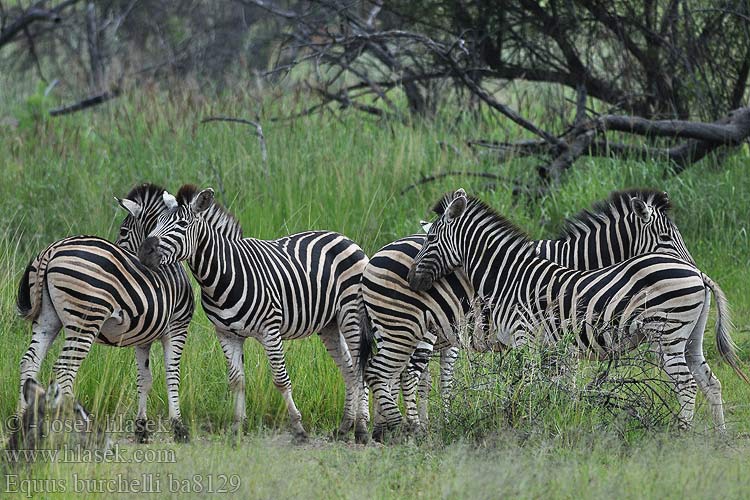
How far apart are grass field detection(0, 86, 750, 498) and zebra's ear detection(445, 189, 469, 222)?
1436 millimetres

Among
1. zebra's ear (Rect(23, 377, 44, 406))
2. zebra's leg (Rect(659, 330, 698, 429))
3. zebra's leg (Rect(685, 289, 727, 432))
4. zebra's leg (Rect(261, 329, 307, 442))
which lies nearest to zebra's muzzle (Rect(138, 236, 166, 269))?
zebra's leg (Rect(261, 329, 307, 442))

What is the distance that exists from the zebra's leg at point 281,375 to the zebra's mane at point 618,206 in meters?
2.24

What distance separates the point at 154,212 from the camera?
6.70 meters

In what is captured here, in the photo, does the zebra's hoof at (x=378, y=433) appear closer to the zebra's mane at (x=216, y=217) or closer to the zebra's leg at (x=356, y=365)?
the zebra's leg at (x=356, y=365)

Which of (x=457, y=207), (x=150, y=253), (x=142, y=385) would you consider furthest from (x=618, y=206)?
(x=142, y=385)

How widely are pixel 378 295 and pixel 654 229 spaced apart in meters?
1.93

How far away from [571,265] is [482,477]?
282 centimetres

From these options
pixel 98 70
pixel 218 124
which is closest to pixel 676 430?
pixel 218 124

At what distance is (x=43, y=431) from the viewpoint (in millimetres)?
5066

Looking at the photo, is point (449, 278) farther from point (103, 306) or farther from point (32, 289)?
point (32, 289)

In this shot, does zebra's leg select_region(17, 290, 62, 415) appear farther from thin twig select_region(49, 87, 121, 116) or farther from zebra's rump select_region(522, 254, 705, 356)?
thin twig select_region(49, 87, 121, 116)

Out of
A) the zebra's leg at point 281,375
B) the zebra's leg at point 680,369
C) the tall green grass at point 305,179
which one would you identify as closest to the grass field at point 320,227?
the tall green grass at point 305,179

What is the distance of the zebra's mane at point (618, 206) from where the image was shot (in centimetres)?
696

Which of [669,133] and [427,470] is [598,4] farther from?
[427,470]
